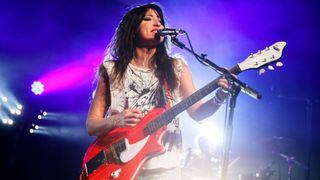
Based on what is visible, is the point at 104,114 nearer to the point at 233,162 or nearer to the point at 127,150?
the point at 127,150

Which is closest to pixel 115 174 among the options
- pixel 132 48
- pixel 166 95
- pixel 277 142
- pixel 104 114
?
pixel 104 114

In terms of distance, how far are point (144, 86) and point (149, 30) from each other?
53 centimetres

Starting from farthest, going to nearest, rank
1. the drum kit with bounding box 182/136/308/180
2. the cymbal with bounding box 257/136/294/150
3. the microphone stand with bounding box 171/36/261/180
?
the cymbal with bounding box 257/136/294/150, the drum kit with bounding box 182/136/308/180, the microphone stand with bounding box 171/36/261/180

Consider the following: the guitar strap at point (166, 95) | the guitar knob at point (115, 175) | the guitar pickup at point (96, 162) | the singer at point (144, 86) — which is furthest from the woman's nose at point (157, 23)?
the guitar knob at point (115, 175)

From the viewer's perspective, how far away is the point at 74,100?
34.0ft

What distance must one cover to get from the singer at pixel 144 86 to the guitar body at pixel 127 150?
0.05 metres

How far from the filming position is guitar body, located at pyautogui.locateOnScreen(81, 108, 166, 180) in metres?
2.48

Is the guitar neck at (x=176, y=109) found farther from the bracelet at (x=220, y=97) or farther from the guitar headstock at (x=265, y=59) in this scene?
the guitar headstock at (x=265, y=59)

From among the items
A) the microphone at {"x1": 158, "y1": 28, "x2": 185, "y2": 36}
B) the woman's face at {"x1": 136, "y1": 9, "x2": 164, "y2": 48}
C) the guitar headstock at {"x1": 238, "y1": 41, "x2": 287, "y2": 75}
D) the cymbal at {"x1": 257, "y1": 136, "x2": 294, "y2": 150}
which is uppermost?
the cymbal at {"x1": 257, "y1": 136, "x2": 294, "y2": 150}

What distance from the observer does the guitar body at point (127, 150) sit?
2.48 meters

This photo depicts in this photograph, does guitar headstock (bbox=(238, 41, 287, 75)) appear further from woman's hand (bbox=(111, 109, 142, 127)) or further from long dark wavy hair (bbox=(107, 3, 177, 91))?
woman's hand (bbox=(111, 109, 142, 127))

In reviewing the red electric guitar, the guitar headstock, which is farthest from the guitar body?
the guitar headstock

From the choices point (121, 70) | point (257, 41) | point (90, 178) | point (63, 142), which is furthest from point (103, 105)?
point (63, 142)

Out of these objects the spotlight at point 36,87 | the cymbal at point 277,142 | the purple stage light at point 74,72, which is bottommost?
the cymbal at point 277,142
